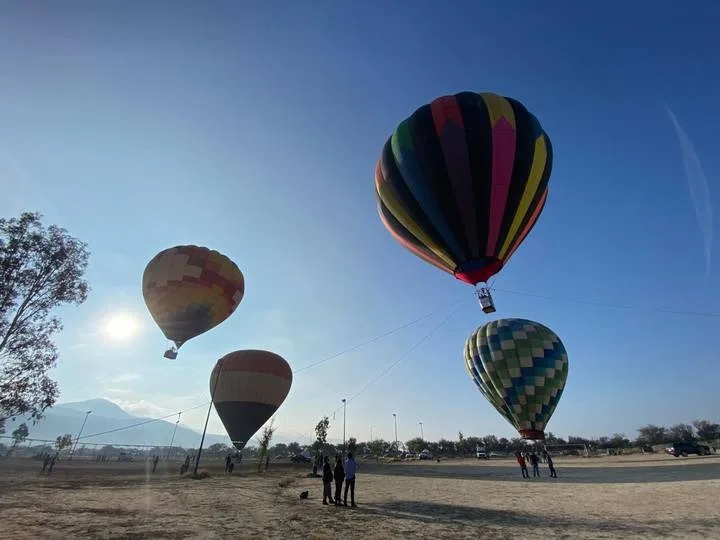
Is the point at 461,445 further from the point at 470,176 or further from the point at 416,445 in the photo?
the point at 470,176

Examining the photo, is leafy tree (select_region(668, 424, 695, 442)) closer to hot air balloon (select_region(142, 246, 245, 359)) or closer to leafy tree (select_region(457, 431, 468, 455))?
leafy tree (select_region(457, 431, 468, 455))

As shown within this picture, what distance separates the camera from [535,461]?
83.3 feet

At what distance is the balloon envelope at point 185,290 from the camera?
26.3 m

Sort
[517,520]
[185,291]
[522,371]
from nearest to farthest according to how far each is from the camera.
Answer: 1. [517,520]
2. [185,291]
3. [522,371]

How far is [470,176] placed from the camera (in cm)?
1867

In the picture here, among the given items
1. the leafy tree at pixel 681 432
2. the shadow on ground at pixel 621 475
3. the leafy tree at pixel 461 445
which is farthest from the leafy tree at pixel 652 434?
the shadow on ground at pixel 621 475

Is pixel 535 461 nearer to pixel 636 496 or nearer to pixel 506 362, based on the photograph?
pixel 506 362

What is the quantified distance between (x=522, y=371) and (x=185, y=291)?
26595 mm

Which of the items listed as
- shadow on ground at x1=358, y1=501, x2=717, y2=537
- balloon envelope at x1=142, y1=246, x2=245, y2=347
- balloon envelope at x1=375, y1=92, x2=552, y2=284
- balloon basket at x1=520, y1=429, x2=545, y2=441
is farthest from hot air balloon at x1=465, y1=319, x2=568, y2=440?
balloon envelope at x1=142, y1=246, x2=245, y2=347

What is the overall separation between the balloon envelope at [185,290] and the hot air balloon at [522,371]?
2232 cm

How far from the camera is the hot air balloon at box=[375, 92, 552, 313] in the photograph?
18.7 m

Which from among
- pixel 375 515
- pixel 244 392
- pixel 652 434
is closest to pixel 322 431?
pixel 244 392

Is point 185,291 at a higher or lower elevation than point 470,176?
lower

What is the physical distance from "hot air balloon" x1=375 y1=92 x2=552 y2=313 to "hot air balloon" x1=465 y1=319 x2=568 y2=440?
49.9 feet
